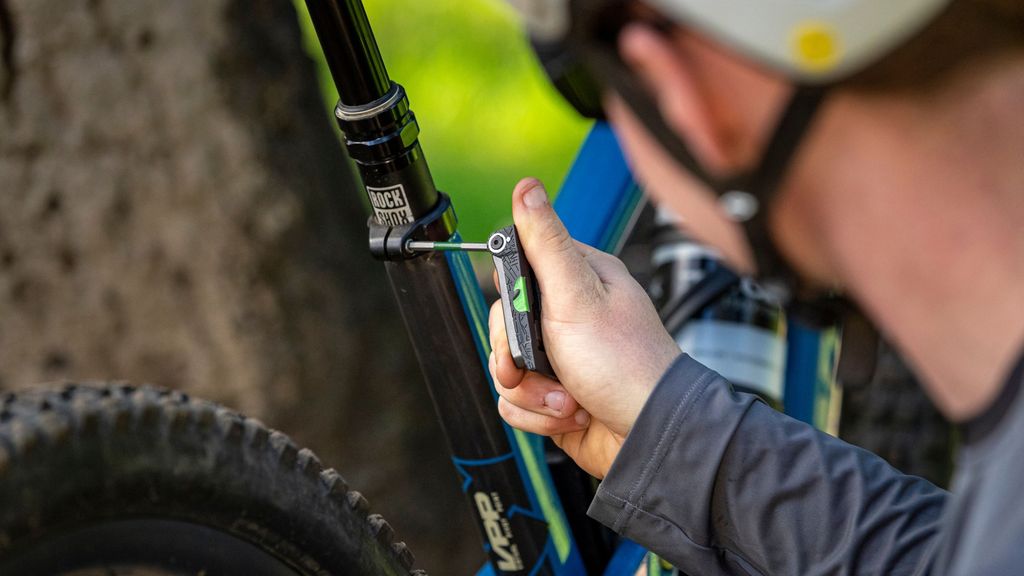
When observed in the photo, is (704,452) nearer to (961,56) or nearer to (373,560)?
Answer: (373,560)

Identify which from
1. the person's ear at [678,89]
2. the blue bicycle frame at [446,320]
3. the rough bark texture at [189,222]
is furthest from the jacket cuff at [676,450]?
the rough bark texture at [189,222]

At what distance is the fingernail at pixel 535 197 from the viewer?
816 millimetres

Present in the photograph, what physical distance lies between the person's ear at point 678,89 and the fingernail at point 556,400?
0.37 meters

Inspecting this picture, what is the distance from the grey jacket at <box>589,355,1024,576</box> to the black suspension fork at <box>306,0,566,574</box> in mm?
112

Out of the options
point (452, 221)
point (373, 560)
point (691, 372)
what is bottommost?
point (373, 560)

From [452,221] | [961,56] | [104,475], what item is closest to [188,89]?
[452,221]

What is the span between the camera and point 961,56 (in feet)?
1.58

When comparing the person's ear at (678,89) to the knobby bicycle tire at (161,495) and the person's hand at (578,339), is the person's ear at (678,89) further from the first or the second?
the knobby bicycle tire at (161,495)

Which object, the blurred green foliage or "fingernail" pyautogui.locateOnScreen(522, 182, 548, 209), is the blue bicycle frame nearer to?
"fingernail" pyautogui.locateOnScreen(522, 182, 548, 209)

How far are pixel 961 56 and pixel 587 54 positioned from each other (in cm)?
17

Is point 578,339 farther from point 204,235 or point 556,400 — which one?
point 204,235

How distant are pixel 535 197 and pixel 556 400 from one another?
0.53 ft

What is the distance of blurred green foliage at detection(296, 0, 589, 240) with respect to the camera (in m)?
2.19

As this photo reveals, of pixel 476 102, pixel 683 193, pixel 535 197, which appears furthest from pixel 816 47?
pixel 476 102
